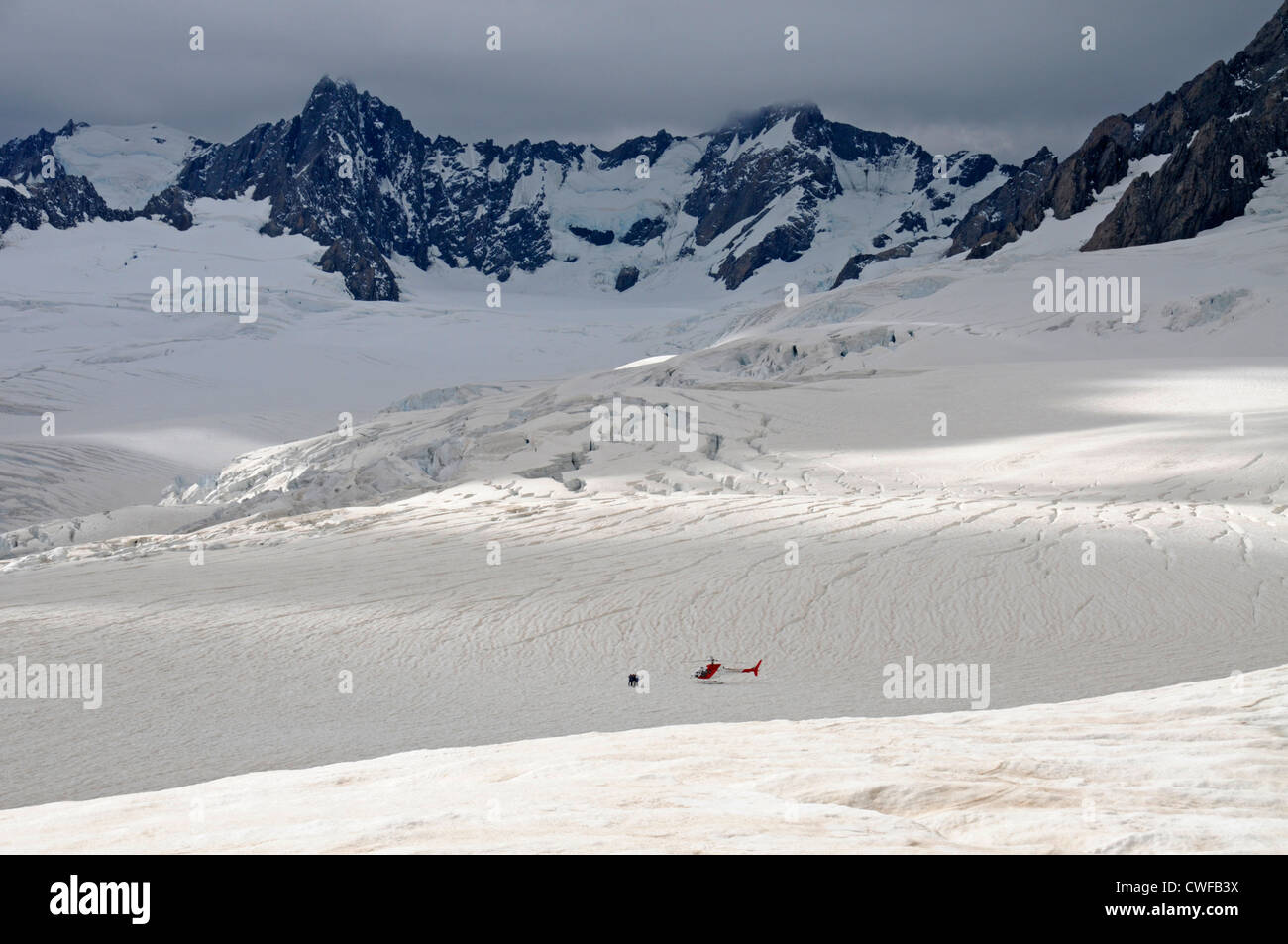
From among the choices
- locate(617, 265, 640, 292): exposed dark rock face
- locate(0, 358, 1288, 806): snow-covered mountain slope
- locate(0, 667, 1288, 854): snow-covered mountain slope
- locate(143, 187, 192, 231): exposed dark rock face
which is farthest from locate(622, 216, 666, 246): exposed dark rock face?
locate(0, 667, 1288, 854): snow-covered mountain slope

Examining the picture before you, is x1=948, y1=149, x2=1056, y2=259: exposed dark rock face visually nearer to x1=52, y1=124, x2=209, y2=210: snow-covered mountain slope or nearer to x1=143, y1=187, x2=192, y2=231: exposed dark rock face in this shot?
x1=143, y1=187, x2=192, y2=231: exposed dark rock face

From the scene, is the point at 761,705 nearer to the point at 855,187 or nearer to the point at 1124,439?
the point at 1124,439

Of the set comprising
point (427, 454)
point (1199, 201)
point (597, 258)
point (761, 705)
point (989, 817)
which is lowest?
point (761, 705)

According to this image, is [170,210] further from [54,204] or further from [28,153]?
[28,153]

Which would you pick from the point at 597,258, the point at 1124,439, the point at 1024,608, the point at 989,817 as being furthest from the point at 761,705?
the point at 597,258

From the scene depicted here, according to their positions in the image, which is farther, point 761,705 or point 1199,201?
point 1199,201

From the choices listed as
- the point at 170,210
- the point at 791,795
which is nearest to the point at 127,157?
the point at 170,210
